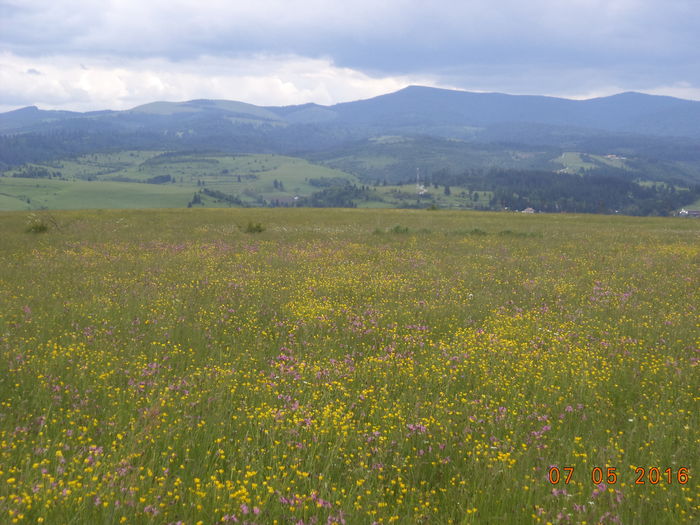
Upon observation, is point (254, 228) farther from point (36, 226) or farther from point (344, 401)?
point (344, 401)

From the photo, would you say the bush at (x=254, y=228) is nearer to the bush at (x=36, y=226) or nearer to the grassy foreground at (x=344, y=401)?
the bush at (x=36, y=226)

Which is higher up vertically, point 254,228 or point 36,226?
point 36,226

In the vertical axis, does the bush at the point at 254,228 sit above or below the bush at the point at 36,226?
below

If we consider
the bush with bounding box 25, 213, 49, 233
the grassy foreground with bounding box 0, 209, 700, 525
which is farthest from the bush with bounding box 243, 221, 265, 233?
the grassy foreground with bounding box 0, 209, 700, 525

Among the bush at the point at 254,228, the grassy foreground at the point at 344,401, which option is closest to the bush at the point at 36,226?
the bush at the point at 254,228

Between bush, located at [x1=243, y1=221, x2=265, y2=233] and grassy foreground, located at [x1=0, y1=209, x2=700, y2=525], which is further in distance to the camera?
bush, located at [x1=243, y1=221, x2=265, y2=233]

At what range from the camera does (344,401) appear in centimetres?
666

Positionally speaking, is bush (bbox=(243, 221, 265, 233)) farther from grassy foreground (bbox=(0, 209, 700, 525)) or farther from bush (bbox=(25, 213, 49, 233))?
grassy foreground (bbox=(0, 209, 700, 525))

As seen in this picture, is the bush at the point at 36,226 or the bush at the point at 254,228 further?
the bush at the point at 254,228

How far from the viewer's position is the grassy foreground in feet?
14.4

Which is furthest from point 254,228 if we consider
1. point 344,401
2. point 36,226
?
point 344,401

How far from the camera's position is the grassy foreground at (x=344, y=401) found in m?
4.40

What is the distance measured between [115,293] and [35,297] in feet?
6.49

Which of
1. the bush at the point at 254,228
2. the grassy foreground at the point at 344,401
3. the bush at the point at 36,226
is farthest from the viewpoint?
the bush at the point at 254,228
